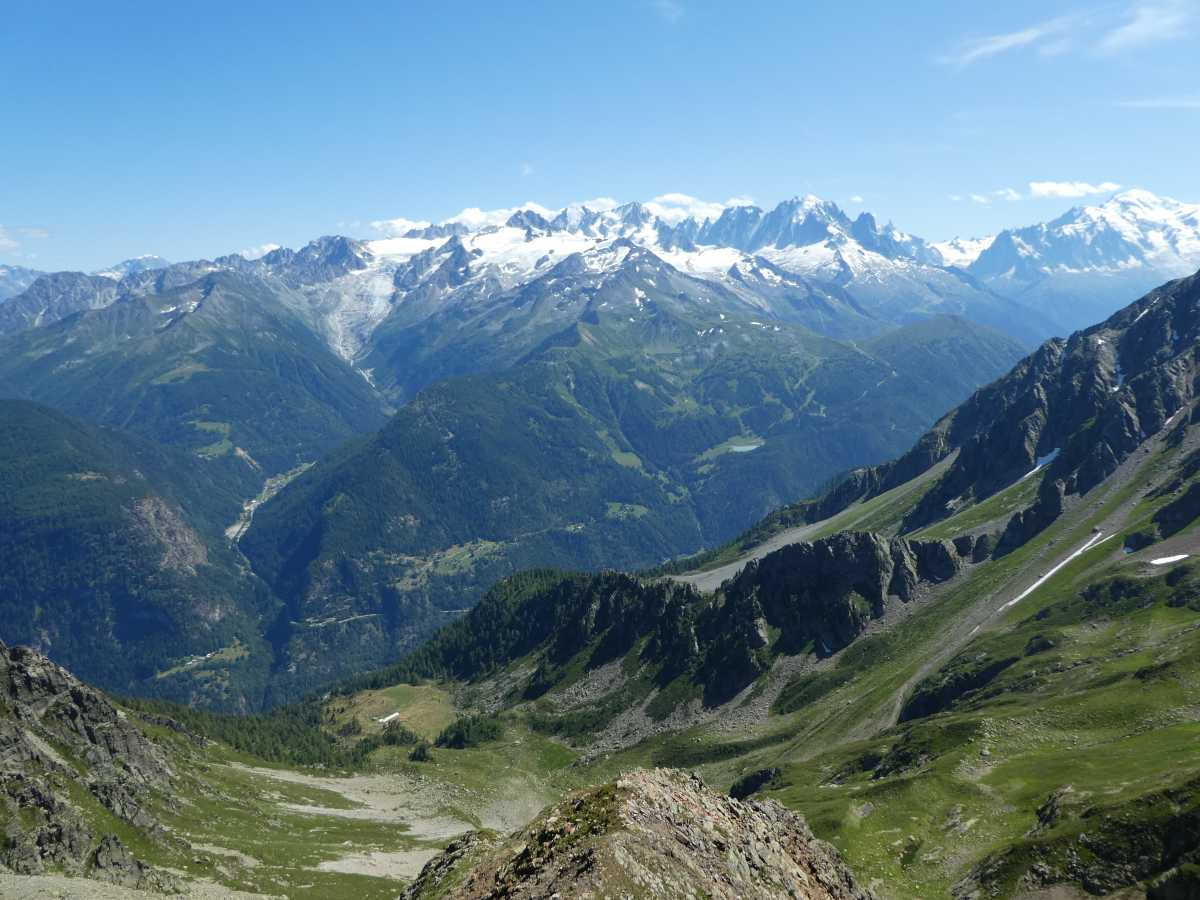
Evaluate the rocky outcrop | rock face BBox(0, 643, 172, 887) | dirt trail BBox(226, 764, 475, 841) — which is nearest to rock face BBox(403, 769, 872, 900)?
the rocky outcrop

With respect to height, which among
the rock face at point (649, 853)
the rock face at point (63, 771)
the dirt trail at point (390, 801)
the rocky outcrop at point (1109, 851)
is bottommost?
the dirt trail at point (390, 801)

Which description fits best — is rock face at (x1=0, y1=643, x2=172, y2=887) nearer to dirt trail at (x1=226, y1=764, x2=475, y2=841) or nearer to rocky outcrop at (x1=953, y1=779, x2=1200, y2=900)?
dirt trail at (x1=226, y1=764, x2=475, y2=841)

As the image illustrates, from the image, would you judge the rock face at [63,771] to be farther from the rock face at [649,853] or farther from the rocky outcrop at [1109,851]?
the rocky outcrop at [1109,851]

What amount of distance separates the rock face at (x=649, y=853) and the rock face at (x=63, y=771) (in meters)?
47.9

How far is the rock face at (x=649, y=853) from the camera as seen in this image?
48812mm

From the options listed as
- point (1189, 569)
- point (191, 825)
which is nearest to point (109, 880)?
point (191, 825)

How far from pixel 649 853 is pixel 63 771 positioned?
94136mm

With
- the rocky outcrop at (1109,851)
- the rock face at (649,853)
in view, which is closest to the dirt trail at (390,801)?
the rock face at (649,853)

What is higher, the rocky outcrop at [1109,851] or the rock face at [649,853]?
the rock face at [649,853]

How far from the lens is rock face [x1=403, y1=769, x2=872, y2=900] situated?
48.8 metres

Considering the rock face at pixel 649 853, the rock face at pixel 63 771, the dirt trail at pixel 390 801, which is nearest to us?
the rock face at pixel 649 853

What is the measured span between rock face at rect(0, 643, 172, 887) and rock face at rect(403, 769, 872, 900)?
47933 mm

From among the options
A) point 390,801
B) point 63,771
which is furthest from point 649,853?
point 390,801

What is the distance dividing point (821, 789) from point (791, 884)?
81855 mm
